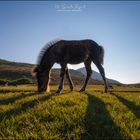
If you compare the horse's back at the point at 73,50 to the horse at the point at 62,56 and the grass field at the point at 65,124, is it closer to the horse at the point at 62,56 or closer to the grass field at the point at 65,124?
the horse at the point at 62,56

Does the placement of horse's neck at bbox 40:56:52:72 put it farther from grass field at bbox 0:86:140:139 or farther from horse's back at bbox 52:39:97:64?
grass field at bbox 0:86:140:139

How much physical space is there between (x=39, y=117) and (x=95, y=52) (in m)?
10.9

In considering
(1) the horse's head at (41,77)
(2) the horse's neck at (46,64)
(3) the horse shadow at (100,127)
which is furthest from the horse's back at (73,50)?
(3) the horse shadow at (100,127)

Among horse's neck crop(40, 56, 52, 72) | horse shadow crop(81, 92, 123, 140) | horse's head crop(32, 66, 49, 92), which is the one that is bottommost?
horse's head crop(32, 66, 49, 92)

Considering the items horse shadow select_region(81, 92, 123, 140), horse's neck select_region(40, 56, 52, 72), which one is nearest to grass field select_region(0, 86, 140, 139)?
horse shadow select_region(81, 92, 123, 140)

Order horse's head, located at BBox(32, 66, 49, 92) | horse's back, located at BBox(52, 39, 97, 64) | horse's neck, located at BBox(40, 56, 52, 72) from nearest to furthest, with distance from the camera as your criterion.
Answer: horse's head, located at BBox(32, 66, 49, 92) < horse's neck, located at BBox(40, 56, 52, 72) < horse's back, located at BBox(52, 39, 97, 64)

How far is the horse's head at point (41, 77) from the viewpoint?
1552cm

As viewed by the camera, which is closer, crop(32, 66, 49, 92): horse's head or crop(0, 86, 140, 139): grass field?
crop(0, 86, 140, 139): grass field

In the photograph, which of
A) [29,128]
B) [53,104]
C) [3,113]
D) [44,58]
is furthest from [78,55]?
[29,128]

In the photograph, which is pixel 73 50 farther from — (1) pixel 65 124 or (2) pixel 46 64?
(1) pixel 65 124

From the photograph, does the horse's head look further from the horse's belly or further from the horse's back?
the horse's belly

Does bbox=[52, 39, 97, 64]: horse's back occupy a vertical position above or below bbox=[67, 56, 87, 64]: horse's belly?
above

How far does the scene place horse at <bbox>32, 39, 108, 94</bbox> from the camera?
51.1 feet

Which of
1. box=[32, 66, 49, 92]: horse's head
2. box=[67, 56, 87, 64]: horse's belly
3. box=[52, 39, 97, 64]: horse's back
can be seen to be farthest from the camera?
box=[67, 56, 87, 64]: horse's belly
